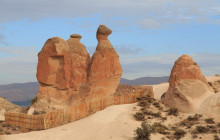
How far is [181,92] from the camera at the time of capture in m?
21.2

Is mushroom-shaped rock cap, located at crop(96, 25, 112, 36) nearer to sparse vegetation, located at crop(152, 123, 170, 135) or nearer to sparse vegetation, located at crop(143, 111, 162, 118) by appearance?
sparse vegetation, located at crop(143, 111, 162, 118)

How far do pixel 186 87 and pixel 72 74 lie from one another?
32.8ft

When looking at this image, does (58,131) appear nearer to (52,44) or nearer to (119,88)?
(52,44)

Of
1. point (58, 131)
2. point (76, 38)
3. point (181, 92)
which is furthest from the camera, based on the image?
point (76, 38)

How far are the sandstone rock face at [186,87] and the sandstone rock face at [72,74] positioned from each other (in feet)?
19.7

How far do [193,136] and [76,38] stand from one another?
47.7 ft

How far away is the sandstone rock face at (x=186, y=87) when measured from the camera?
68.7ft

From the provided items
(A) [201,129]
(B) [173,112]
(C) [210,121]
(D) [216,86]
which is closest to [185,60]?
(B) [173,112]

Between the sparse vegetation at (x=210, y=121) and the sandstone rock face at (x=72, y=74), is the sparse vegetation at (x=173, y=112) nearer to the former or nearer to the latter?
the sparse vegetation at (x=210, y=121)

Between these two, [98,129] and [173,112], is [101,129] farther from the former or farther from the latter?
[173,112]

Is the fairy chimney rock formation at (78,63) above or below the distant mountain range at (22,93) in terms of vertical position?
above

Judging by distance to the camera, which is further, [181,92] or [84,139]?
[181,92]

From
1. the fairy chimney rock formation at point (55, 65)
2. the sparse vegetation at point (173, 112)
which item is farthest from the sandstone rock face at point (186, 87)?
the fairy chimney rock formation at point (55, 65)

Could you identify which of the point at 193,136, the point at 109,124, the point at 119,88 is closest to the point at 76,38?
the point at 119,88
